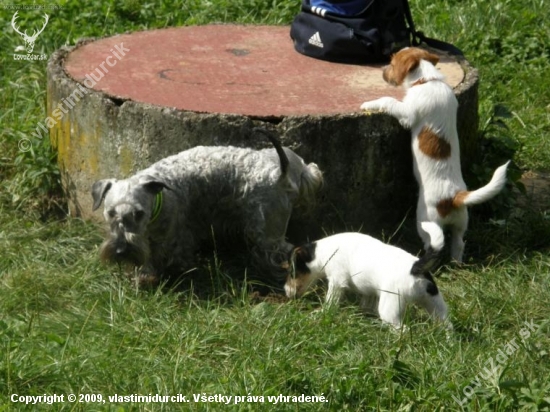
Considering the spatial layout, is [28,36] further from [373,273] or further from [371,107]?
[373,273]

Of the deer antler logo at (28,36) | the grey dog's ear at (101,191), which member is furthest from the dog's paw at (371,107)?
the deer antler logo at (28,36)

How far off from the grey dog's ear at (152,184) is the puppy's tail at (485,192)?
1.78 metres

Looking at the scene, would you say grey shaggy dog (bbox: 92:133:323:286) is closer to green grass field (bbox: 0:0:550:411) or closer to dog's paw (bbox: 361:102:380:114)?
green grass field (bbox: 0:0:550:411)

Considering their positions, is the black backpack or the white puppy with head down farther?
the black backpack

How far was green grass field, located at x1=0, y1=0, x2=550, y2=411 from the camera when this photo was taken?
4.57 m

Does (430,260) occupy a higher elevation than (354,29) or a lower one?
lower

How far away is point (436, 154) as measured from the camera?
6.19m

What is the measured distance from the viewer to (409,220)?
6613mm

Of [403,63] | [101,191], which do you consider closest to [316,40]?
[403,63]

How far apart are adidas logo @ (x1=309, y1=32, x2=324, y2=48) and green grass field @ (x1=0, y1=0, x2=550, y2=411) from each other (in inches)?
52.7

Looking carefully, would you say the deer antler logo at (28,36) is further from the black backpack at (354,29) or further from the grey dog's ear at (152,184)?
the grey dog's ear at (152,184)

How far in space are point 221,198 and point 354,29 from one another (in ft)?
5.57

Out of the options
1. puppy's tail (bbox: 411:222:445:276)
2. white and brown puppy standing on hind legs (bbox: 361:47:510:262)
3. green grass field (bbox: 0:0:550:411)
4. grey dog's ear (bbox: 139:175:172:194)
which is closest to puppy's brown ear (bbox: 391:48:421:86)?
white and brown puppy standing on hind legs (bbox: 361:47:510:262)

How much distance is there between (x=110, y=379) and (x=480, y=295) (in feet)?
7.06
